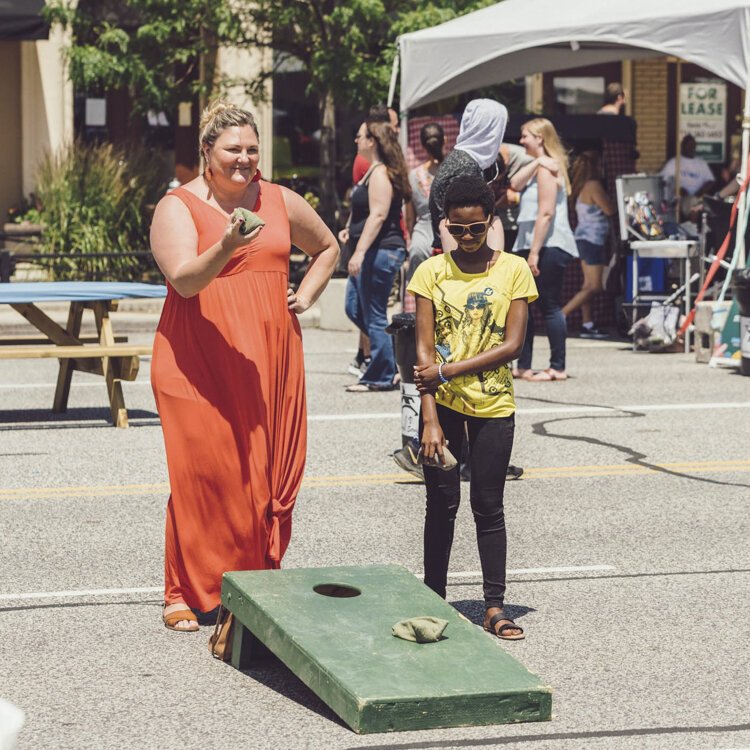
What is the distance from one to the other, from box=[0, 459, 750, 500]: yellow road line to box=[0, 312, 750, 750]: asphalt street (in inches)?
1.0

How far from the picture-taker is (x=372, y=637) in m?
4.93

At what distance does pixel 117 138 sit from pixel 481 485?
17.4 m

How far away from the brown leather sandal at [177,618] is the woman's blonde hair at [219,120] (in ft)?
5.39

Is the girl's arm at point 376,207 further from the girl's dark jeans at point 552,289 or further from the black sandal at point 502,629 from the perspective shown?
the black sandal at point 502,629

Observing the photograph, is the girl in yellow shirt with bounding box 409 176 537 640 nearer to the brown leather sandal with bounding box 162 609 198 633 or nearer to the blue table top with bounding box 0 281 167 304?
the brown leather sandal with bounding box 162 609 198 633

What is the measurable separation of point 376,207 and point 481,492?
6.02m

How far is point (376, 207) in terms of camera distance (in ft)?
37.5

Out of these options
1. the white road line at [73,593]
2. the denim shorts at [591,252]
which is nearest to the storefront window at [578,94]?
the denim shorts at [591,252]

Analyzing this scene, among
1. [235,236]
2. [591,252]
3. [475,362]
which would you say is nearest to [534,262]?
[591,252]

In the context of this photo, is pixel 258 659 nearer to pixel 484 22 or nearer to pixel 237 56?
pixel 484 22

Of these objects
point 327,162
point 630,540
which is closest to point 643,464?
point 630,540

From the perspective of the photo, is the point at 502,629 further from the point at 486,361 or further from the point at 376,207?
the point at 376,207

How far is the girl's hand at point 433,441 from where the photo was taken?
549 centimetres

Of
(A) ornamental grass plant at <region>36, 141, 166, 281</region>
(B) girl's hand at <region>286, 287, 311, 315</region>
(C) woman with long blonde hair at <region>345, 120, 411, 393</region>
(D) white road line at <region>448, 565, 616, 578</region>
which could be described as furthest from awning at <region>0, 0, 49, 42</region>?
(B) girl's hand at <region>286, 287, 311, 315</region>
